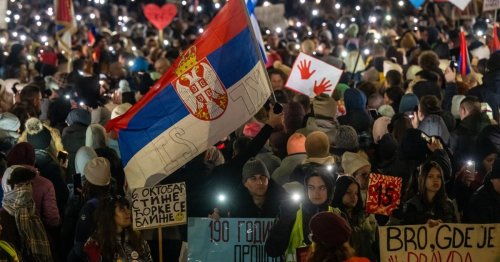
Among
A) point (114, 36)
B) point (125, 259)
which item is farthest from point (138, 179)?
point (114, 36)

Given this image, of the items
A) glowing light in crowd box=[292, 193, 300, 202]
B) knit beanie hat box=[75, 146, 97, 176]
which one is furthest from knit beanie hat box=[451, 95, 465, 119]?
glowing light in crowd box=[292, 193, 300, 202]

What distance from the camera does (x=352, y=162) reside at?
9.59m

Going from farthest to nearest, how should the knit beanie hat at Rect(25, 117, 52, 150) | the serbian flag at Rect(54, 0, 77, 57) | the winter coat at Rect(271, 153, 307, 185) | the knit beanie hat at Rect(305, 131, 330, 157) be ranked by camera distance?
1. the serbian flag at Rect(54, 0, 77, 57)
2. the knit beanie hat at Rect(25, 117, 52, 150)
3. the winter coat at Rect(271, 153, 307, 185)
4. the knit beanie hat at Rect(305, 131, 330, 157)

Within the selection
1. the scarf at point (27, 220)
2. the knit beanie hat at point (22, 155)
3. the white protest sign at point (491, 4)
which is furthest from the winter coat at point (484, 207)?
the white protest sign at point (491, 4)

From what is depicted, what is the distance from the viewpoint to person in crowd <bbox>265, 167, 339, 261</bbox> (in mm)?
8203

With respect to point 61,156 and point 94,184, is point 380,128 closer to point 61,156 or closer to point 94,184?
point 61,156

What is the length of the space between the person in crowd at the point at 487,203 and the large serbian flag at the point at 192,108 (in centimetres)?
177

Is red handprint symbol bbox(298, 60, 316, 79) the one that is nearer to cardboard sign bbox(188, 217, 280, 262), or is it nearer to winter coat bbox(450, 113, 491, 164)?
winter coat bbox(450, 113, 491, 164)

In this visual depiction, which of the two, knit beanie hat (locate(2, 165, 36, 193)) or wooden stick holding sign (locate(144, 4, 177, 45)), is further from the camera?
wooden stick holding sign (locate(144, 4, 177, 45))

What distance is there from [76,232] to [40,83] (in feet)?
26.4

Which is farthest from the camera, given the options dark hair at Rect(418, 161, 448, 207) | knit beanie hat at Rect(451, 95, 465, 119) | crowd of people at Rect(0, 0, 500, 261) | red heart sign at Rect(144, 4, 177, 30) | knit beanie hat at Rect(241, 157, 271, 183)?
red heart sign at Rect(144, 4, 177, 30)

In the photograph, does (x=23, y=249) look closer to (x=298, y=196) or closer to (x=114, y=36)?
(x=298, y=196)

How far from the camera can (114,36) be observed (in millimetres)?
25234

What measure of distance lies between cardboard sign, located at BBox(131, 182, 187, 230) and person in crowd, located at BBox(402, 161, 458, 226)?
5.44 ft
